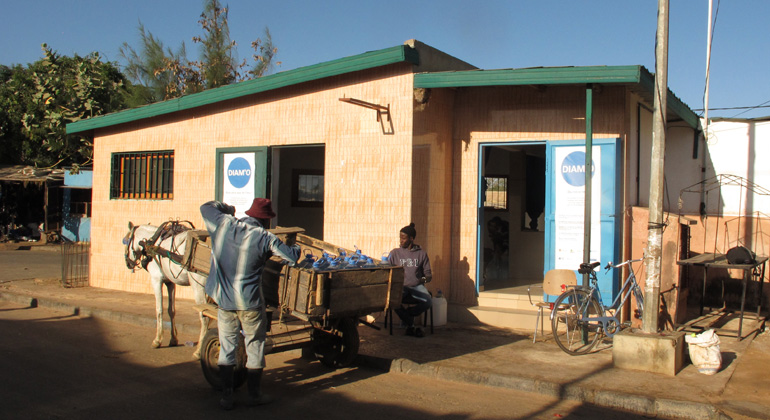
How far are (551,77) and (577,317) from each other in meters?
3.23

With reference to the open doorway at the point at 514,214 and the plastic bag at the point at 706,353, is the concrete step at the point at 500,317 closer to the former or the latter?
the plastic bag at the point at 706,353

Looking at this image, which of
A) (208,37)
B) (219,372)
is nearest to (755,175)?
(219,372)

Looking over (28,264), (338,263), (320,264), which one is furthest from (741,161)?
(28,264)

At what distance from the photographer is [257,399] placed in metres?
A: 5.71

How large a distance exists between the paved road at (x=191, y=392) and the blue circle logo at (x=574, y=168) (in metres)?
3.90

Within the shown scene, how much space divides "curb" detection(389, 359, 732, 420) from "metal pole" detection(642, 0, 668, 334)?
1382mm

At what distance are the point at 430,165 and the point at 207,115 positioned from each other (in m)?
4.80

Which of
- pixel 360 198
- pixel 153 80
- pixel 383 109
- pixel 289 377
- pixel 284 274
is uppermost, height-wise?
pixel 153 80

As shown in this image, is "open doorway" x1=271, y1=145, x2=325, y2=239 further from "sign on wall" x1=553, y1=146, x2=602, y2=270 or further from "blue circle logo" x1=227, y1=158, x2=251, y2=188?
"sign on wall" x1=553, y1=146, x2=602, y2=270

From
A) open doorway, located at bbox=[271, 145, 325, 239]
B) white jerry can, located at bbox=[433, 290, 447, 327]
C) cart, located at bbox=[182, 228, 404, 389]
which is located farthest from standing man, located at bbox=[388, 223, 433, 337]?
open doorway, located at bbox=[271, 145, 325, 239]

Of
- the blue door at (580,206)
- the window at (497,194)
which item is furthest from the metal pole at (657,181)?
the window at (497,194)

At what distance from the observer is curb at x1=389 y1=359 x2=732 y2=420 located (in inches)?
219

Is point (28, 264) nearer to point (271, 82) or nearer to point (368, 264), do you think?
point (271, 82)

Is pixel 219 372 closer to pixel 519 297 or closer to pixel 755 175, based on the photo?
pixel 519 297
